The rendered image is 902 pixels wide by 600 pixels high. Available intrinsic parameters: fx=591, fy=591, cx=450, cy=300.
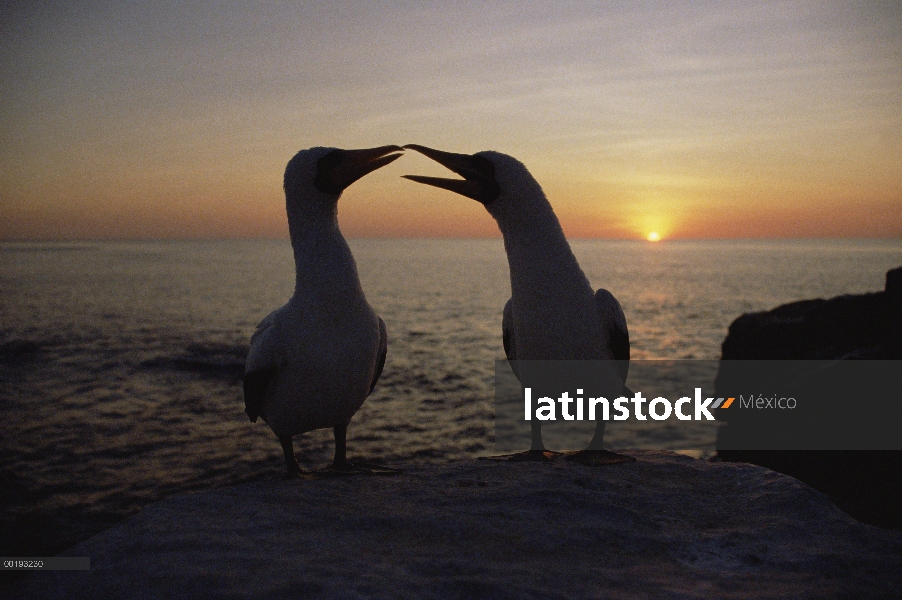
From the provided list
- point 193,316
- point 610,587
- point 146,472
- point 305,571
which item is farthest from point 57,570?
point 193,316

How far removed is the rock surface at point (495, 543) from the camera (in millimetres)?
2381

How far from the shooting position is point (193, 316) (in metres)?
29.6

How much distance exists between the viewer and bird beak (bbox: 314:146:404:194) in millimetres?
4164

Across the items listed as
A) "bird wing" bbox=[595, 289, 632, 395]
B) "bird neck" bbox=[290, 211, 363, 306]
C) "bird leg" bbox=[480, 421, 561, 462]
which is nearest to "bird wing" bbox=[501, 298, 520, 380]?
"bird leg" bbox=[480, 421, 561, 462]

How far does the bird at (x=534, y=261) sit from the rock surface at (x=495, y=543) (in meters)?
0.97

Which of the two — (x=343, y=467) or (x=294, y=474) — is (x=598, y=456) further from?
(x=294, y=474)

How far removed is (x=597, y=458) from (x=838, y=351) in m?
7.76

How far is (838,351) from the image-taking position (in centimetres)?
1012

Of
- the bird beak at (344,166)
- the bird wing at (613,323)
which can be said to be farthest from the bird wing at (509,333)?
the bird beak at (344,166)

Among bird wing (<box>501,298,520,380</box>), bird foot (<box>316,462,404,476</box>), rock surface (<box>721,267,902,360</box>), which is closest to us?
bird foot (<box>316,462,404,476</box>)

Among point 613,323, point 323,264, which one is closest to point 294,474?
point 323,264

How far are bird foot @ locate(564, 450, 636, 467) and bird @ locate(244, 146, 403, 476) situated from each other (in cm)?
177

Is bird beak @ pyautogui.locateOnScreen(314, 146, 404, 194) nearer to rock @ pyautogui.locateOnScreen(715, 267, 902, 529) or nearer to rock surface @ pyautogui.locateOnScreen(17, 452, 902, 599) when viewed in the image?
rock surface @ pyautogui.locateOnScreen(17, 452, 902, 599)

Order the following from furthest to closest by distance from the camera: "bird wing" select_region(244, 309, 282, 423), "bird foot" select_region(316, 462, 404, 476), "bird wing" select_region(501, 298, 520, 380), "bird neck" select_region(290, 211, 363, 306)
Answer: "bird wing" select_region(501, 298, 520, 380) < "bird foot" select_region(316, 462, 404, 476) < "bird wing" select_region(244, 309, 282, 423) < "bird neck" select_region(290, 211, 363, 306)
